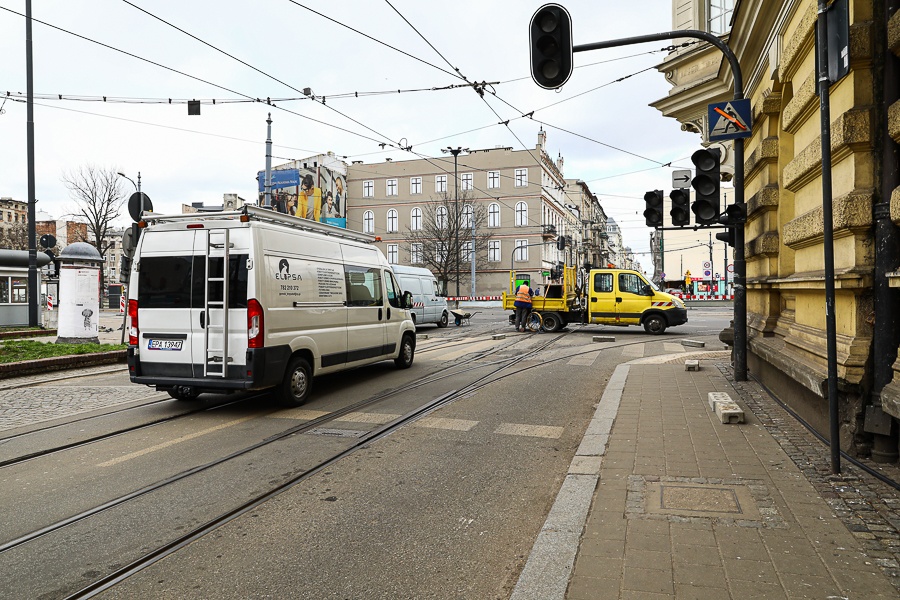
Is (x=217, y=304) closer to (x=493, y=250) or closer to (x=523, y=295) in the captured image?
(x=523, y=295)

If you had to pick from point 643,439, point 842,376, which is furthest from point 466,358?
point 842,376

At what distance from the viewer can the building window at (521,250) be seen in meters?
61.8

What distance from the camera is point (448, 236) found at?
184 feet

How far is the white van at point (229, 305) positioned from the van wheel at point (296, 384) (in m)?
0.01

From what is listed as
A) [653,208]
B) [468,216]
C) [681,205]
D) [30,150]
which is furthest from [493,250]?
[681,205]

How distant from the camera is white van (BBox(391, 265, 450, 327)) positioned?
2219cm

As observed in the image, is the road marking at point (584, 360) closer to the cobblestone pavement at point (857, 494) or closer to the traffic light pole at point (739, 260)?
the traffic light pole at point (739, 260)

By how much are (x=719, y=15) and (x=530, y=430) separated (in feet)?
36.3

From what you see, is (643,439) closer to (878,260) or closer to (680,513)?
(680,513)

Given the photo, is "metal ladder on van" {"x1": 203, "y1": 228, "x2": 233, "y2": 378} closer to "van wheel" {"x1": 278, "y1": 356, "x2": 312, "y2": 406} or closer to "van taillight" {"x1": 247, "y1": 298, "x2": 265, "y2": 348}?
"van taillight" {"x1": 247, "y1": 298, "x2": 265, "y2": 348}

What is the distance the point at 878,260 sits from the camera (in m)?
4.87

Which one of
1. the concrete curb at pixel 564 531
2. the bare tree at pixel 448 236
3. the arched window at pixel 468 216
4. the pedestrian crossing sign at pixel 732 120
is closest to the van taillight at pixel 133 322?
the concrete curb at pixel 564 531

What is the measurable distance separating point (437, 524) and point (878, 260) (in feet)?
13.0

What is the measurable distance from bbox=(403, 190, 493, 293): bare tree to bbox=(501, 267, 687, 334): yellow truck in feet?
103
